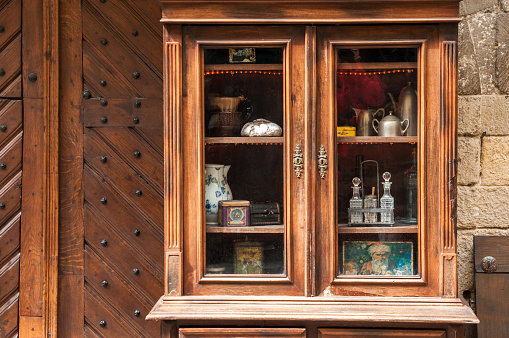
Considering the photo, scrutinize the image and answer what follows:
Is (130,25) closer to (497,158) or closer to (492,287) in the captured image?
(497,158)

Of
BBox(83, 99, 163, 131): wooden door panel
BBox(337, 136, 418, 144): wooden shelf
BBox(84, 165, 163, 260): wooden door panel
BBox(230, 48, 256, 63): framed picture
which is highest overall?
BBox(230, 48, 256, 63): framed picture

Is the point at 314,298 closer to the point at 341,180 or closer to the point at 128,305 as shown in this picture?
the point at 341,180

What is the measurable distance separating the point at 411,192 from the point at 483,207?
0.79 metres

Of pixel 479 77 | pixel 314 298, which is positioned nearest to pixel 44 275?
pixel 314 298

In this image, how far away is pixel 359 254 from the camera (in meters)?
2.02

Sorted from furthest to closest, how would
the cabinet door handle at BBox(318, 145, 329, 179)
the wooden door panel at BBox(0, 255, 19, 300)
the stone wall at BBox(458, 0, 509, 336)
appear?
the wooden door panel at BBox(0, 255, 19, 300) < the stone wall at BBox(458, 0, 509, 336) < the cabinet door handle at BBox(318, 145, 329, 179)

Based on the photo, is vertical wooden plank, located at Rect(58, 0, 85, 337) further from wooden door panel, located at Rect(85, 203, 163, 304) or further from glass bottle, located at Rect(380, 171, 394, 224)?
glass bottle, located at Rect(380, 171, 394, 224)

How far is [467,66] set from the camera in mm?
2510

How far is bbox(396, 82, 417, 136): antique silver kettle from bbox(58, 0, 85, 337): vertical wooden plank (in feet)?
5.89

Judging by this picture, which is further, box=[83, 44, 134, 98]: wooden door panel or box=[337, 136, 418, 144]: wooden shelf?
box=[83, 44, 134, 98]: wooden door panel

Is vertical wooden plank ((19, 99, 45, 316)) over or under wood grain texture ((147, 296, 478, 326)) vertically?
over

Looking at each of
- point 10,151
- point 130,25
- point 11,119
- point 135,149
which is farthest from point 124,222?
point 130,25

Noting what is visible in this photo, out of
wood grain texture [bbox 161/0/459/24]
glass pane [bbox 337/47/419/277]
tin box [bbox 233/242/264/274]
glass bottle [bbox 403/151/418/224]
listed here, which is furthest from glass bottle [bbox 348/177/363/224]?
wood grain texture [bbox 161/0/459/24]

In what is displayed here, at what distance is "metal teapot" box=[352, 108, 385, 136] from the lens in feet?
6.75
